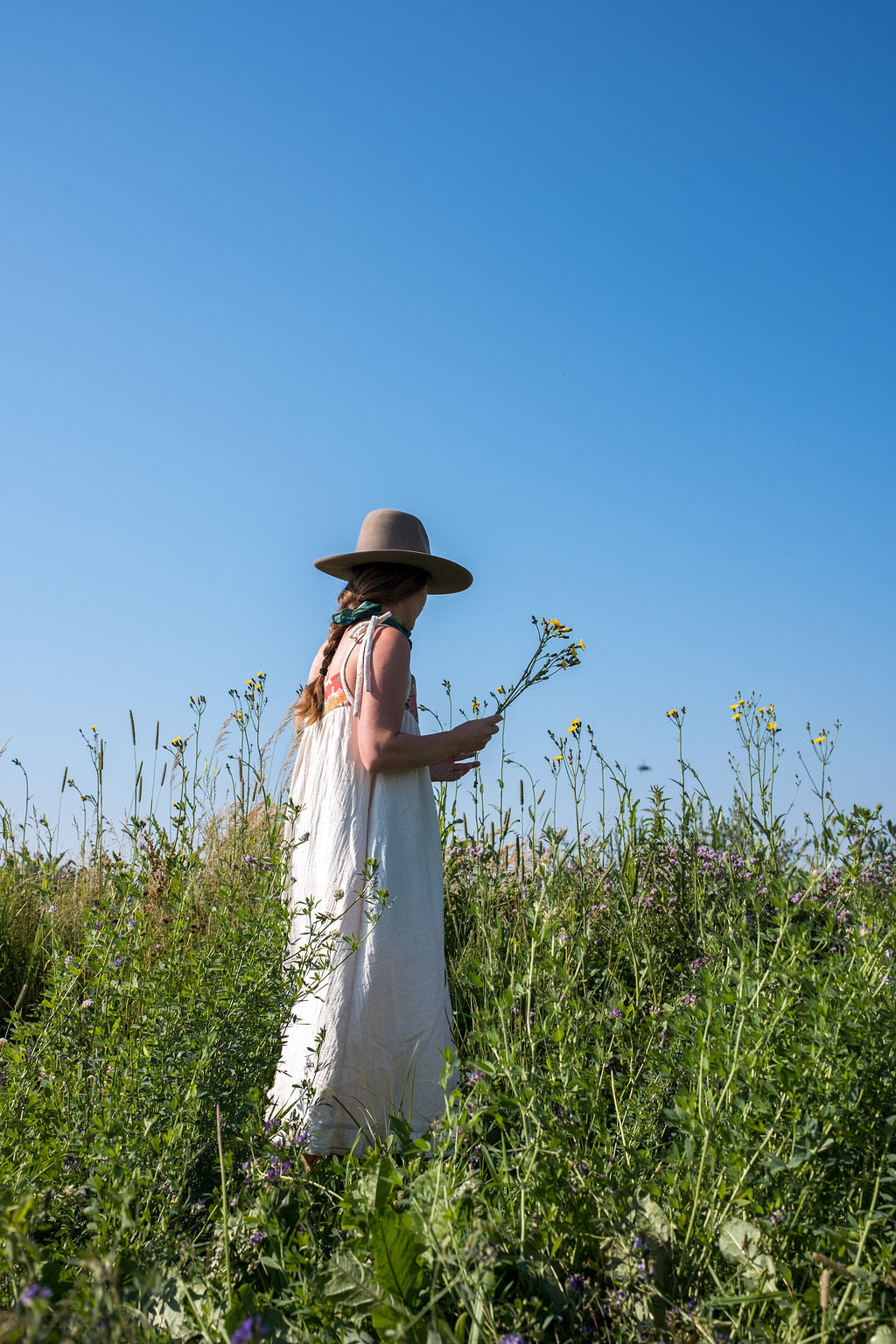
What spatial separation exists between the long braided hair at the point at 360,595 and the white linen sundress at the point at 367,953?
7.1 inches

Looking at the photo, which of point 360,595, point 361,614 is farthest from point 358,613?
point 360,595

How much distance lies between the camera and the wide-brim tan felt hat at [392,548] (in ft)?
10.0

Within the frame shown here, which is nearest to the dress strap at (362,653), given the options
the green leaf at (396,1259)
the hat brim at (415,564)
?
the hat brim at (415,564)

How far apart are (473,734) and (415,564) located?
0.70 m

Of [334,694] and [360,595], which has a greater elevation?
[360,595]

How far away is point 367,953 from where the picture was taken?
8.45ft

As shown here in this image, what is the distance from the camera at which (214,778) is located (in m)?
4.38

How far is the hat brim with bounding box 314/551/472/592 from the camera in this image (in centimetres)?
304

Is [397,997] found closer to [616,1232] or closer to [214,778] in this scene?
[616,1232]

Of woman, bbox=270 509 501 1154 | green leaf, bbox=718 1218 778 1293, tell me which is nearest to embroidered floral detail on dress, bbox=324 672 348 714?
woman, bbox=270 509 501 1154

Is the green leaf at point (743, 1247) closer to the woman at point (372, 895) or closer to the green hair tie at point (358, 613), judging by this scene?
the woman at point (372, 895)

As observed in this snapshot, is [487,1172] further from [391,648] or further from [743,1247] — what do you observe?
[391,648]

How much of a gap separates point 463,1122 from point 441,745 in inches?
47.6

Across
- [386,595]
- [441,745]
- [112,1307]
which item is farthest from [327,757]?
[112,1307]
